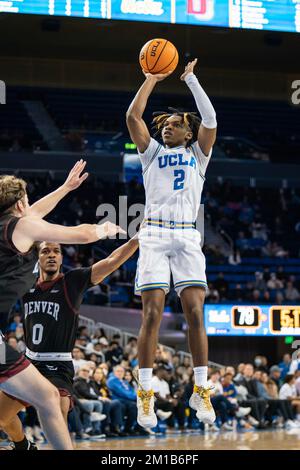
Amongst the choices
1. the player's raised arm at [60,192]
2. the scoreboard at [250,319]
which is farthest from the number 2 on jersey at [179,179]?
the scoreboard at [250,319]

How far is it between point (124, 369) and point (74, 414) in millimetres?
1764

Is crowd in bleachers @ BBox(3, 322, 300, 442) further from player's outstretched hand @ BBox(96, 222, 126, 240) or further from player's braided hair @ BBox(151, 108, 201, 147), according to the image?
player's outstretched hand @ BBox(96, 222, 126, 240)

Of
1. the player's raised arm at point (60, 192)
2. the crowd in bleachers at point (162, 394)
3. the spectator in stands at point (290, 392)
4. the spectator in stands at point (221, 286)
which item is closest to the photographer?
the player's raised arm at point (60, 192)

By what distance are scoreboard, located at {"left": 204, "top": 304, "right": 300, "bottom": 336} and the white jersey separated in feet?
36.5

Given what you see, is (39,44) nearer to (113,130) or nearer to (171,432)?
(113,130)

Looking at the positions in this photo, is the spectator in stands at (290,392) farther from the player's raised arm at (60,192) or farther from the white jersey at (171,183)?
the player's raised arm at (60,192)

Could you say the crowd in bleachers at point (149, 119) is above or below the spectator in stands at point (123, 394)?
above

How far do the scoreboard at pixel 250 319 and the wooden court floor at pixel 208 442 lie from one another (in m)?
2.58

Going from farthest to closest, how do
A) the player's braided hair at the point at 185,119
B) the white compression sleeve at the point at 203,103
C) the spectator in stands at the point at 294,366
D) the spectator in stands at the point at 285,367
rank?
the spectator in stands at the point at 285,367, the spectator in stands at the point at 294,366, the player's braided hair at the point at 185,119, the white compression sleeve at the point at 203,103

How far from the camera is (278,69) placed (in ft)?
89.5

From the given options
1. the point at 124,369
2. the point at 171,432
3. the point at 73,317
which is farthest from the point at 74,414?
the point at 73,317

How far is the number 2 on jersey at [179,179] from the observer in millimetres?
7406

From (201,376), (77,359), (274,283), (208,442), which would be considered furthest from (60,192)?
(274,283)

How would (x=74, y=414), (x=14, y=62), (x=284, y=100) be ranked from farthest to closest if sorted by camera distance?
(x=284, y=100) < (x=14, y=62) < (x=74, y=414)
